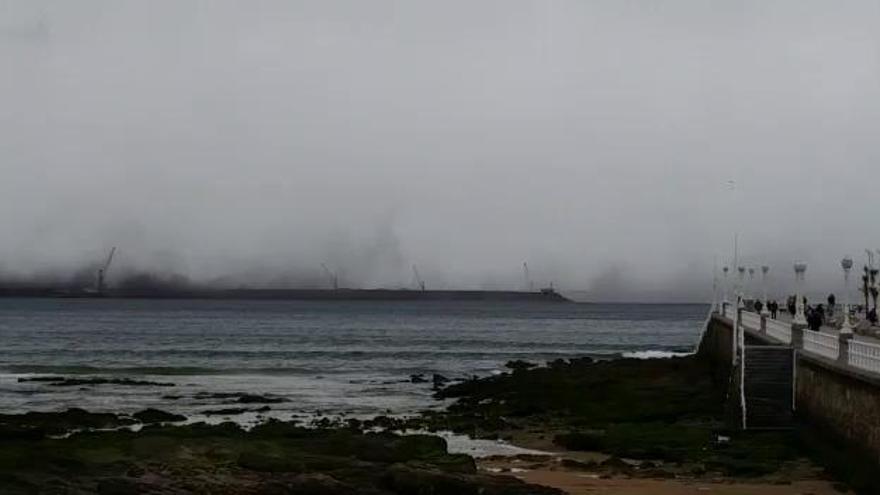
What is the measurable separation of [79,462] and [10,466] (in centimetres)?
146

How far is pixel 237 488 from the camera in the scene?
21.0 metres

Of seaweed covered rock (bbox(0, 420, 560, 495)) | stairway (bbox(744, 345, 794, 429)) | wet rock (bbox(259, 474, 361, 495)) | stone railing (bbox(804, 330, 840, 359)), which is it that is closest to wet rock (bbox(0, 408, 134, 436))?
seaweed covered rock (bbox(0, 420, 560, 495))

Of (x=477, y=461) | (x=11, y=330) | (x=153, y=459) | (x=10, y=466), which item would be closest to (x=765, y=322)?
(x=477, y=461)

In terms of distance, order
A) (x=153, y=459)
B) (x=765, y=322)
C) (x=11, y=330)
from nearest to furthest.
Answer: (x=153, y=459) → (x=765, y=322) → (x=11, y=330)

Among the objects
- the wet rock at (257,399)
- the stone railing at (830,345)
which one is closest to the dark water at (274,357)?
the wet rock at (257,399)

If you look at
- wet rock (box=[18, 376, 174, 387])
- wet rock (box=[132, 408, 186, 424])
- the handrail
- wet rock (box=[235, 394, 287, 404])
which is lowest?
wet rock (box=[18, 376, 174, 387])

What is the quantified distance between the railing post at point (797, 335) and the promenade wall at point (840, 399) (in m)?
0.98

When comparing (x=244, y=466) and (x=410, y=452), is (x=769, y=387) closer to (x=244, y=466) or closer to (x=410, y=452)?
(x=410, y=452)

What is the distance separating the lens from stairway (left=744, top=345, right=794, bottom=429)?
30.1 metres

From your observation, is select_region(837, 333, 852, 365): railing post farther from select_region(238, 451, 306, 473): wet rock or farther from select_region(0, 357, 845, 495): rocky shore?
select_region(238, 451, 306, 473): wet rock

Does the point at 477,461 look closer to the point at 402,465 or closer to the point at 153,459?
the point at 402,465

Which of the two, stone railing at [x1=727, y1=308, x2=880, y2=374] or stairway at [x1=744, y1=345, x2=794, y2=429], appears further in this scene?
stairway at [x1=744, y1=345, x2=794, y2=429]

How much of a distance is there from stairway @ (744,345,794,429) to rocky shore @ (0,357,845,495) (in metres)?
0.76

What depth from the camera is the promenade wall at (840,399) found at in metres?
20.7
